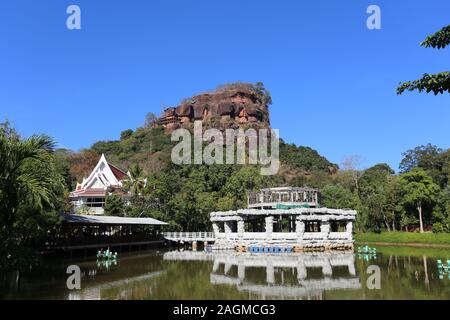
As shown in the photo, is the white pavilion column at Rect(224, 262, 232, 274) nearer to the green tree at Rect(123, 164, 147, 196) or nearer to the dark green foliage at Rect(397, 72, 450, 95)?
the dark green foliage at Rect(397, 72, 450, 95)

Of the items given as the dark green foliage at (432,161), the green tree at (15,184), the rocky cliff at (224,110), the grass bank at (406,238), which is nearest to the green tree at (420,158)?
the dark green foliage at (432,161)

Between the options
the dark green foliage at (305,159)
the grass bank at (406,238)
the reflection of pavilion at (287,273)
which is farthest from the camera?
the dark green foliage at (305,159)

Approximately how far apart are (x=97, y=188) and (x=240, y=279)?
46829 millimetres

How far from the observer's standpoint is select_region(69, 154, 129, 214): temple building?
60.9 metres

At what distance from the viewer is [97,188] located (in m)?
65.2

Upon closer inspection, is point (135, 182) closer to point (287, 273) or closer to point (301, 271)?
point (301, 271)

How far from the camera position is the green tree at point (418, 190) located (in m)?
50.4

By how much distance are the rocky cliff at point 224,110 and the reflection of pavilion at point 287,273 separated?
78.0m

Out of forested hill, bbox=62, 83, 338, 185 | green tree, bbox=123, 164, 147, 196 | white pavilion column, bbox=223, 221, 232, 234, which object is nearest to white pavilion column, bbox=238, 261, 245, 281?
white pavilion column, bbox=223, 221, 232, 234

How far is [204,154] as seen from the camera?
73875 mm

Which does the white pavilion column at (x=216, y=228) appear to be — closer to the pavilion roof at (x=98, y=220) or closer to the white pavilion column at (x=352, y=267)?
the pavilion roof at (x=98, y=220)
